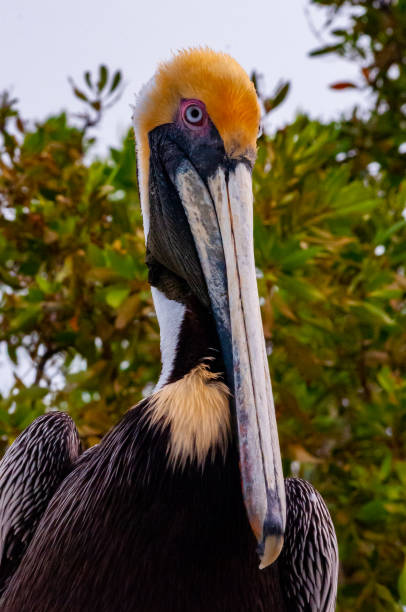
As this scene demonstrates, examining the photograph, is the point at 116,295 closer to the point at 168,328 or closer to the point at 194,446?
the point at 168,328

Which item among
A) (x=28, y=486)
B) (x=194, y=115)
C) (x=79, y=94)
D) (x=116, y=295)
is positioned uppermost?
(x=79, y=94)

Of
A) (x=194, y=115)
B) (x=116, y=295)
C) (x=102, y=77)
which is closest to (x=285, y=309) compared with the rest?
(x=116, y=295)

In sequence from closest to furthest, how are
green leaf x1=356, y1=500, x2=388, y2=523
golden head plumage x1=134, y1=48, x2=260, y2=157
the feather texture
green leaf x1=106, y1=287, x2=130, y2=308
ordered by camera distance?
golden head plumage x1=134, y1=48, x2=260, y2=157, the feather texture, green leaf x1=106, y1=287, x2=130, y2=308, green leaf x1=356, y1=500, x2=388, y2=523

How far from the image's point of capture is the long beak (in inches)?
51.1

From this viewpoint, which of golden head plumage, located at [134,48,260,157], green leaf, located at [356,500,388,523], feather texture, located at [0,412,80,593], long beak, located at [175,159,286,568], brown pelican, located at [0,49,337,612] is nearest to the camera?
long beak, located at [175,159,286,568]

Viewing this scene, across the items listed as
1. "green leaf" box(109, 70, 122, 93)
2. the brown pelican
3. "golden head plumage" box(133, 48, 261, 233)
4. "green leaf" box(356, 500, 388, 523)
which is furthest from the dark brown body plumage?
"green leaf" box(109, 70, 122, 93)

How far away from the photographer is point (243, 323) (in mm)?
1457

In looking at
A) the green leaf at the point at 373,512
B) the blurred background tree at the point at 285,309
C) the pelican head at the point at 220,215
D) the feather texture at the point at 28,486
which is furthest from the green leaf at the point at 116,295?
the green leaf at the point at 373,512

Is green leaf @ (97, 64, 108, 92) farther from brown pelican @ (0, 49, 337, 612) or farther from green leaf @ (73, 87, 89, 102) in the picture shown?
brown pelican @ (0, 49, 337, 612)

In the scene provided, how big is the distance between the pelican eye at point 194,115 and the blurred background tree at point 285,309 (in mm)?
833

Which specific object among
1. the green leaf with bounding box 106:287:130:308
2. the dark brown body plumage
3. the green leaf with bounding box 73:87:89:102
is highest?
the green leaf with bounding box 73:87:89:102

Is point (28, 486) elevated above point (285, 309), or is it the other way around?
point (285, 309)

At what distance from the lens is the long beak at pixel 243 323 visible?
1.30 metres

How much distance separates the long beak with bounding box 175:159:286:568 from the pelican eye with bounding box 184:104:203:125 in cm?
10
